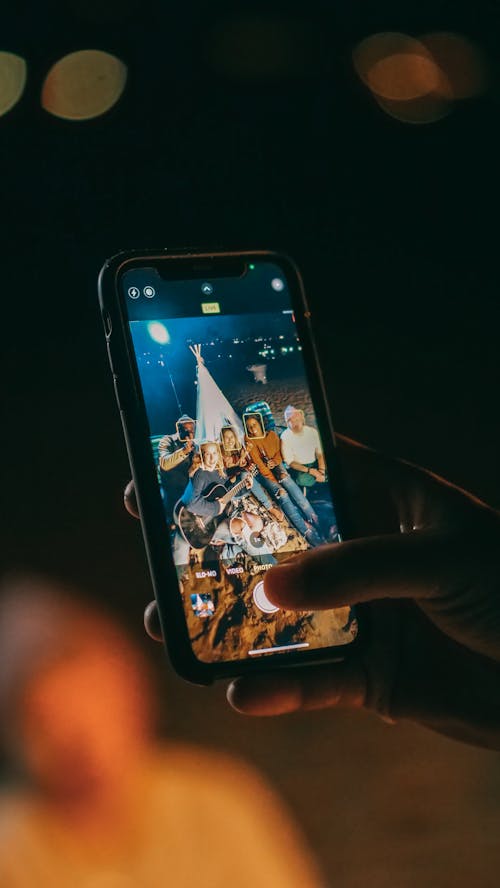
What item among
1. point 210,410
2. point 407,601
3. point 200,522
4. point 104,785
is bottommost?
point 104,785

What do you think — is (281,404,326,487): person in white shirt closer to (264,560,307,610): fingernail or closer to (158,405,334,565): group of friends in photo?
(158,405,334,565): group of friends in photo

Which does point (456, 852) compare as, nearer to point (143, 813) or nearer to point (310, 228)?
point (143, 813)

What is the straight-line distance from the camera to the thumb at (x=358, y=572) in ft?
2.33

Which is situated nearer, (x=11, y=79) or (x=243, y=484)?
(x=243, y=484)

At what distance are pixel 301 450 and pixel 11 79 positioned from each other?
1.12 m

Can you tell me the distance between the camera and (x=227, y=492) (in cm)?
77

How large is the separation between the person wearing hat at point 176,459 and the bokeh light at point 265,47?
Result: 44.4 inches

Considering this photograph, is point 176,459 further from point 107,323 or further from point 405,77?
point 405,77

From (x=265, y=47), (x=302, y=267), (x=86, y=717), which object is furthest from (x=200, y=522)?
(x=265, y=47)

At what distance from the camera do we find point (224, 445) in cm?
78

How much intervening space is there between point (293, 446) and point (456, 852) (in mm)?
1001

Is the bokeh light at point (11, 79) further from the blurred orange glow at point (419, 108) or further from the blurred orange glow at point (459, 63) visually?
the blurred orange glow at point (459, 63)

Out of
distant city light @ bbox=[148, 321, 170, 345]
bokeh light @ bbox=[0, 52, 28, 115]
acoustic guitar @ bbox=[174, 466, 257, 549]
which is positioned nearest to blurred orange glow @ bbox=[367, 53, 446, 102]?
bokeh light @ bbox=[0, 52, 28, 115]

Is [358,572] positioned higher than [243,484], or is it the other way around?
[243,484]
